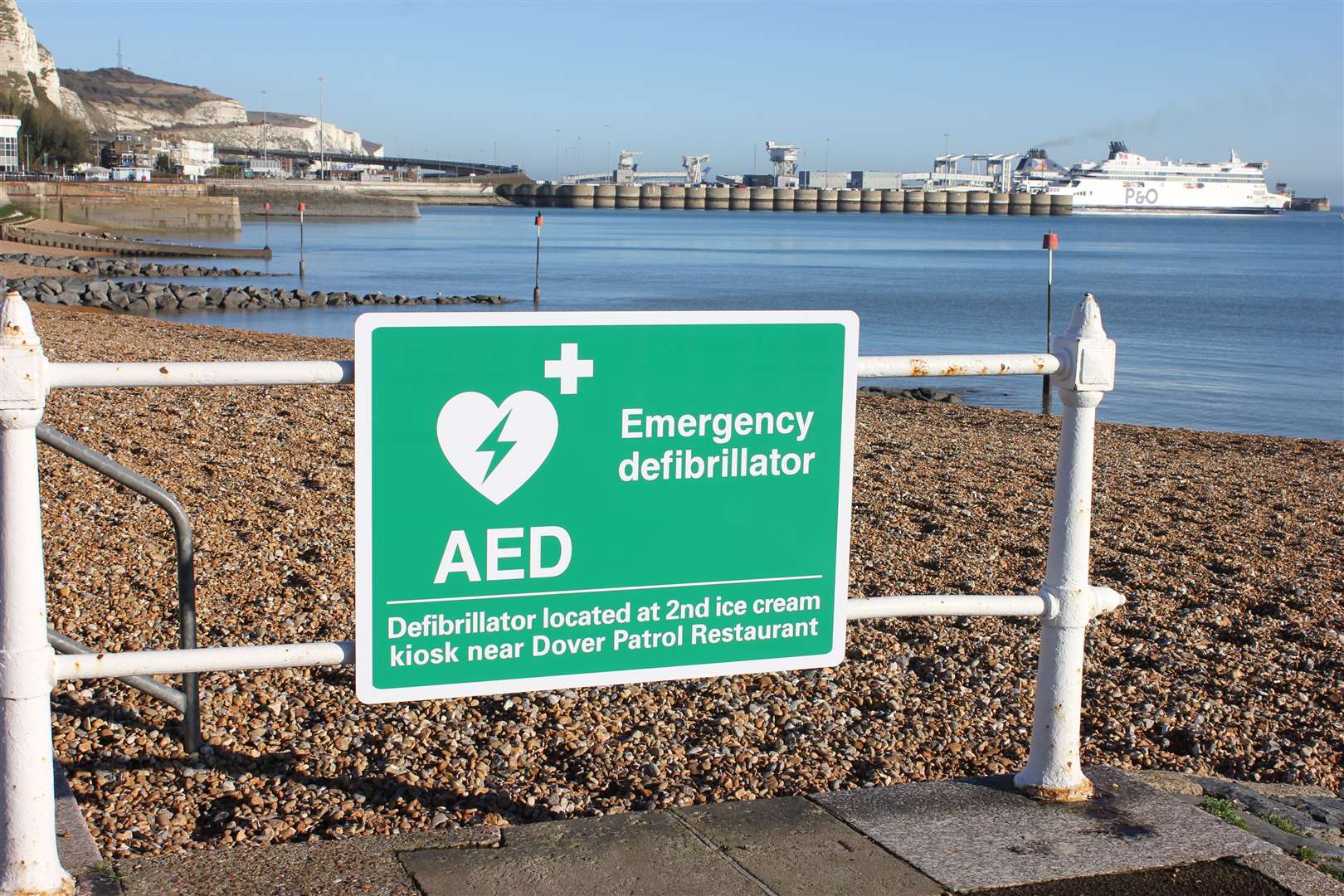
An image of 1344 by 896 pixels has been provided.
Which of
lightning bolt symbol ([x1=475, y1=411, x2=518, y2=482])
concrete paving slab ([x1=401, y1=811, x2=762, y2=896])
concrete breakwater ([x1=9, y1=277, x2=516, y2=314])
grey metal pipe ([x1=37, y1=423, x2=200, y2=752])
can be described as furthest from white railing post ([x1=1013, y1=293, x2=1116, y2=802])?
concrete breakwater ([x1=9, y1=277, x2=516, y2=314])

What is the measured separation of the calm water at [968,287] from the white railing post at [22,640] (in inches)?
38.5

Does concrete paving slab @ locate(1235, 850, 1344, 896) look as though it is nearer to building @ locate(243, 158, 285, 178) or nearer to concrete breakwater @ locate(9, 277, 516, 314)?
concrete breakwater @ locate(9, 277, 516, 314)

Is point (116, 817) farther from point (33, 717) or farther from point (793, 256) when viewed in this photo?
point (793, 256)

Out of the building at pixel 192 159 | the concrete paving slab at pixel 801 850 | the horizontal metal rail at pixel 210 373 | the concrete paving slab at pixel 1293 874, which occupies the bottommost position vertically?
the concrete paving slab at pixel 1293 874

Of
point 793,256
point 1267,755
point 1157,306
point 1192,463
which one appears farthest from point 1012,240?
point 1267,755

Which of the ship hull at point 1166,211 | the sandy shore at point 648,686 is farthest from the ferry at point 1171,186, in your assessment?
the sandy shore at point 648,686

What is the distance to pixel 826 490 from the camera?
11.1ft

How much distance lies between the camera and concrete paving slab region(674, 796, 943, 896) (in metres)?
3.03

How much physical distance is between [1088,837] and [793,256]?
87.0 meters

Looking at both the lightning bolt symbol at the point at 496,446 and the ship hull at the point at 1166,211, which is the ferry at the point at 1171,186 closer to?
the ship hull at the point at 1166,211

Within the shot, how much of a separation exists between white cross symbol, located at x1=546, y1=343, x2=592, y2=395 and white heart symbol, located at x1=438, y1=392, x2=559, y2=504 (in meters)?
0.05

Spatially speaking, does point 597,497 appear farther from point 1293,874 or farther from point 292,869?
point 1293,874

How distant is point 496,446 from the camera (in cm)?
307

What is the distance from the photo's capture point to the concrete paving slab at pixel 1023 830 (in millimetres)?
3184
